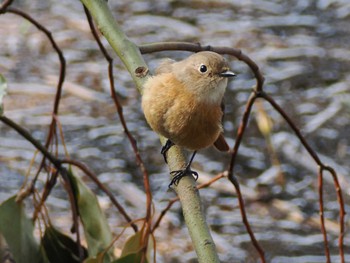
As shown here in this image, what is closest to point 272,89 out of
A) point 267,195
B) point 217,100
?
point 267,195

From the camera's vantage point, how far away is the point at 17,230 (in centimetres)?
369

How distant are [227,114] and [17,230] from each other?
7.25 feet

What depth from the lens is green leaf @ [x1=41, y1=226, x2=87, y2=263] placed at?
3826mm

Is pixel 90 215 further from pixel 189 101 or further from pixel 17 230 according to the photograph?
pixel 189 101

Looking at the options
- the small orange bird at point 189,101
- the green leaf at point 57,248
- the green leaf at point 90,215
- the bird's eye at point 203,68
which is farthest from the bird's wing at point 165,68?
the green leaf at point 57,248

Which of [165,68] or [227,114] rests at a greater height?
[227,114]

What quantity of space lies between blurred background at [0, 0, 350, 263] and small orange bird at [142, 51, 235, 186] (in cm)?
138

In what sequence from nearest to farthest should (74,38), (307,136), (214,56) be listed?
(214,56) < (307,136) < (74,38)

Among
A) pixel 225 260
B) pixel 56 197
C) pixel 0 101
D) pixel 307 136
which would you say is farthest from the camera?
pixel 307 136

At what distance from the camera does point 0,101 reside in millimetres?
3158

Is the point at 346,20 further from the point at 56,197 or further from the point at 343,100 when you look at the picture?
the point at 56,197

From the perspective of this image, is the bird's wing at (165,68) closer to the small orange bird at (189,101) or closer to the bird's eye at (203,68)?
the small orange bird at (189,101)

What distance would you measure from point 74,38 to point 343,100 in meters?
1.83

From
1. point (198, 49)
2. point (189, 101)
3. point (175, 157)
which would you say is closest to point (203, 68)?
point (189, 101)
